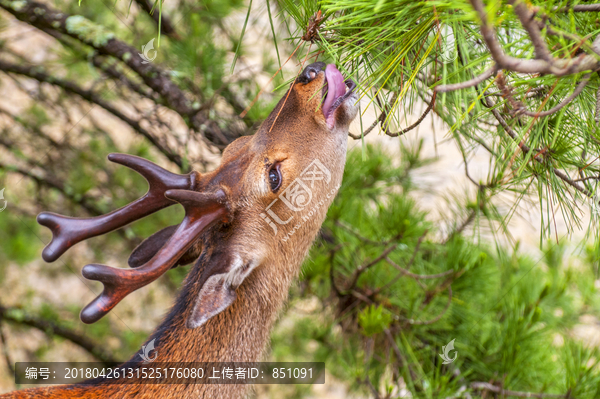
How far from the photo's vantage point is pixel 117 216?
2086mm

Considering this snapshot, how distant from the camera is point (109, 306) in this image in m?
1.72

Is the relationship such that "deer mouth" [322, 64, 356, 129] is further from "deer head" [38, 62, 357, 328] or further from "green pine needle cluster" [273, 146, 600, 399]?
"green pine needle cluster" [273, 146, 600, 399]

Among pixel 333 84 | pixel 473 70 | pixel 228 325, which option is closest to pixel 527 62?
pixel 473 70

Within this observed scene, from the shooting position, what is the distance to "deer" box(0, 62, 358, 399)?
207 centimetres

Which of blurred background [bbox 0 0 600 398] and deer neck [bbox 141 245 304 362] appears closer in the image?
deer neck [bbox 141 245 304 362]

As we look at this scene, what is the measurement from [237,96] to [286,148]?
1265 millimetres

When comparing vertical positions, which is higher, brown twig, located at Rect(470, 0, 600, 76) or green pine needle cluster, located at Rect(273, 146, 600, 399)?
brown twig, located at Rect(470, 0, 600, 76)

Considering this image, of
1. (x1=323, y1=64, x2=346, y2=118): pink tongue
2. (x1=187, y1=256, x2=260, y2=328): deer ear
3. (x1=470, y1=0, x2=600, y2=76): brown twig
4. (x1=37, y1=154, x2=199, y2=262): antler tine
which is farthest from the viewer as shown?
(x1=323, y1=64, x2=346, y2=118): pink tongue

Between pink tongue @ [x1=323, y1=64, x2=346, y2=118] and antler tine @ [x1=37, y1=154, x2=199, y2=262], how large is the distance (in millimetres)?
739

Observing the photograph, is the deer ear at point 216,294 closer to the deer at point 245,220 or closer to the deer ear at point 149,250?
the deer at point 245,220

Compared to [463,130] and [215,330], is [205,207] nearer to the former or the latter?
[215,330]
